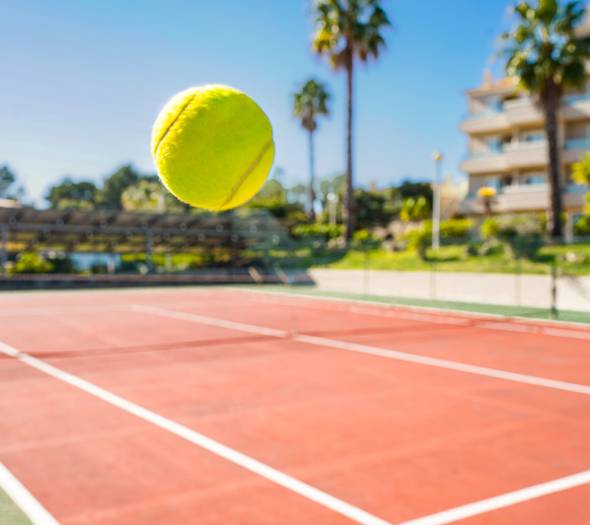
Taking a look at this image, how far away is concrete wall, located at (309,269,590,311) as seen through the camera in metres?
18.3

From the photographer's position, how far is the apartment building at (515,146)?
4047 cm

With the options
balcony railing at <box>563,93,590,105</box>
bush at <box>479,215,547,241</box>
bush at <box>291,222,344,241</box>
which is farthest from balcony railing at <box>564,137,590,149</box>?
bush at <box>291,222,344,241</box>

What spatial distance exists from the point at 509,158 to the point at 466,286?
23588 millimetres

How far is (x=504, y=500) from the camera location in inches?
165

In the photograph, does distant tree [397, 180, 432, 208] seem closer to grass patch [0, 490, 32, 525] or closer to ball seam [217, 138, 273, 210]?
grass patch [0, 490, 32, 525]

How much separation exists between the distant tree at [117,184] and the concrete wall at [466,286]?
80107mm

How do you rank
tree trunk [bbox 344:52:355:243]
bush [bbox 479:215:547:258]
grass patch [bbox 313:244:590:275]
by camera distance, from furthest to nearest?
tree trunk [bbox 344:52:355:243] < bush [bbox 479:215:547:258] < grass patch [bbox 313:244:590:275]

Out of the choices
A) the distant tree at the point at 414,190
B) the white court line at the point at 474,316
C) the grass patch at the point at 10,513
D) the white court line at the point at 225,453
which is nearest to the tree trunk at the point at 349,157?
the white court line at the point at 474,316

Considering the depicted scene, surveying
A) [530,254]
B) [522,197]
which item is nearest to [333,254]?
[530,254]

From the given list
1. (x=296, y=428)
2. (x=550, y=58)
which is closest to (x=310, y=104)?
(x=550, y=58)

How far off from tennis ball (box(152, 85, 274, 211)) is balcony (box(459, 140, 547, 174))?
4110cm

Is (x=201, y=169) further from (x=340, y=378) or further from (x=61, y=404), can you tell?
(x=340, y=378)

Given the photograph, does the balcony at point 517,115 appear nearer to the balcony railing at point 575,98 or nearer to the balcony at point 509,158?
the balcony railing at point 575,98

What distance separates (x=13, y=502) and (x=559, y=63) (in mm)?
31825
